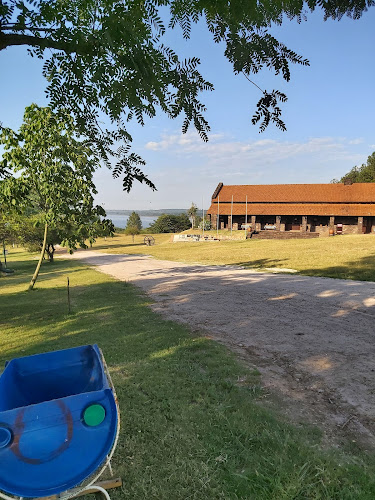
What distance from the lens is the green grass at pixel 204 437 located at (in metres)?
2.63

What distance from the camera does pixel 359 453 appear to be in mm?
3000

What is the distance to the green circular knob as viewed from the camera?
203 centimetres

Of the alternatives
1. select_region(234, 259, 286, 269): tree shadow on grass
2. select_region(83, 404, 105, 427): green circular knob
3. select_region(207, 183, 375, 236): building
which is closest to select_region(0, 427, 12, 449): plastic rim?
select_region(83, 404, 105, 427): green circular knob

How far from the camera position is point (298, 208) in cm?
Result: 4262

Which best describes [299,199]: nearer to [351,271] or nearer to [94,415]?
[351,271]

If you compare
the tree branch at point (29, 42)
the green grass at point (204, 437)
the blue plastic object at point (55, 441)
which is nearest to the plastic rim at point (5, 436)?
the blue plastic object at point (55, 441)

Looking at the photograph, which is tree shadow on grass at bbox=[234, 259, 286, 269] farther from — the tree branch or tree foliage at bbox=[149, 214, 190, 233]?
tree foliage at bbox=[149, 214, 190, 233]

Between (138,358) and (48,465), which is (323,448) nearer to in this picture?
(48,465)

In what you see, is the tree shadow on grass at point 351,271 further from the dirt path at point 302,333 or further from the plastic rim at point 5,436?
the plastic rim at point 5,436

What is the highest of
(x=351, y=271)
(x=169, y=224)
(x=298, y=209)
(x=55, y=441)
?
(x=298, y=209)

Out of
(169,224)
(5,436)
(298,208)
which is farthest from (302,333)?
(169,224)

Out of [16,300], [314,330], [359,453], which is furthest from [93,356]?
[16,300]

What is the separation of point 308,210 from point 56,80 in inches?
1697

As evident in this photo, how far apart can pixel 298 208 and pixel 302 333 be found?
3866cm
